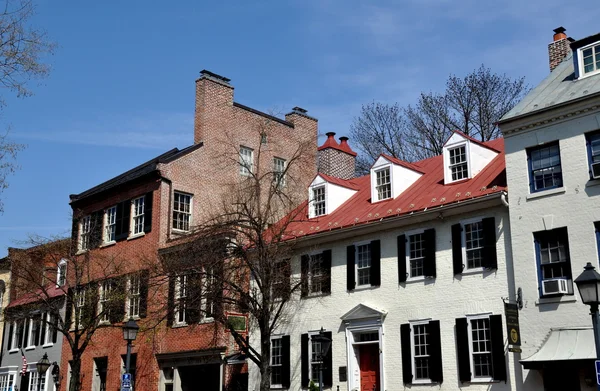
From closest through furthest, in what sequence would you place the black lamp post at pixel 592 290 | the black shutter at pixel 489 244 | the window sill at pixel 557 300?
the black lamp post at pixel 592 290 < the window sill at pixel 557 300 < the black shutter at pixel 489 244

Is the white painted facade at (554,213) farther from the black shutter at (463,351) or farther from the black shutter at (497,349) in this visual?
the black shutter at (463,351)

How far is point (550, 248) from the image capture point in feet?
65.7

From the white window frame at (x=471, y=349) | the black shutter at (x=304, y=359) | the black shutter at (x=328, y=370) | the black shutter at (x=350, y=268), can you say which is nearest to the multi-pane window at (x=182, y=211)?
the black shutter at (x=304, y=359)

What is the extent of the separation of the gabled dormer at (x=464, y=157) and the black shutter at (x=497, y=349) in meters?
5.23

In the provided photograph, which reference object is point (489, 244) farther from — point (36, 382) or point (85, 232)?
point (36, 382)

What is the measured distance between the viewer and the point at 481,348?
2091 centimetres

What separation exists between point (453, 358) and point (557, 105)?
7.71 meters

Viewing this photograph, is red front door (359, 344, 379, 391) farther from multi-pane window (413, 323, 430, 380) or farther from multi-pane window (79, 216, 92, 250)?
multi-pane window (79, 216, 92, 250)

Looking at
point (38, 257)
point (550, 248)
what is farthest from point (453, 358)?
point (38, 257)

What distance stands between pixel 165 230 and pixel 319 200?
7.40m

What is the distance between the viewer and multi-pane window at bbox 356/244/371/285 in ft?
81.3

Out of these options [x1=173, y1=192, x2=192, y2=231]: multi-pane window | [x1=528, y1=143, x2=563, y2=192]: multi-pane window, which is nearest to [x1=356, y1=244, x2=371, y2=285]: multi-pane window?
[x1=528, y1=143, x2=563, y2=192]: multi-pane window

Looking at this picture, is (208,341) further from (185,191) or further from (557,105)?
(557,105)

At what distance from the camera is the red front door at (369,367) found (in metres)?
24.0
